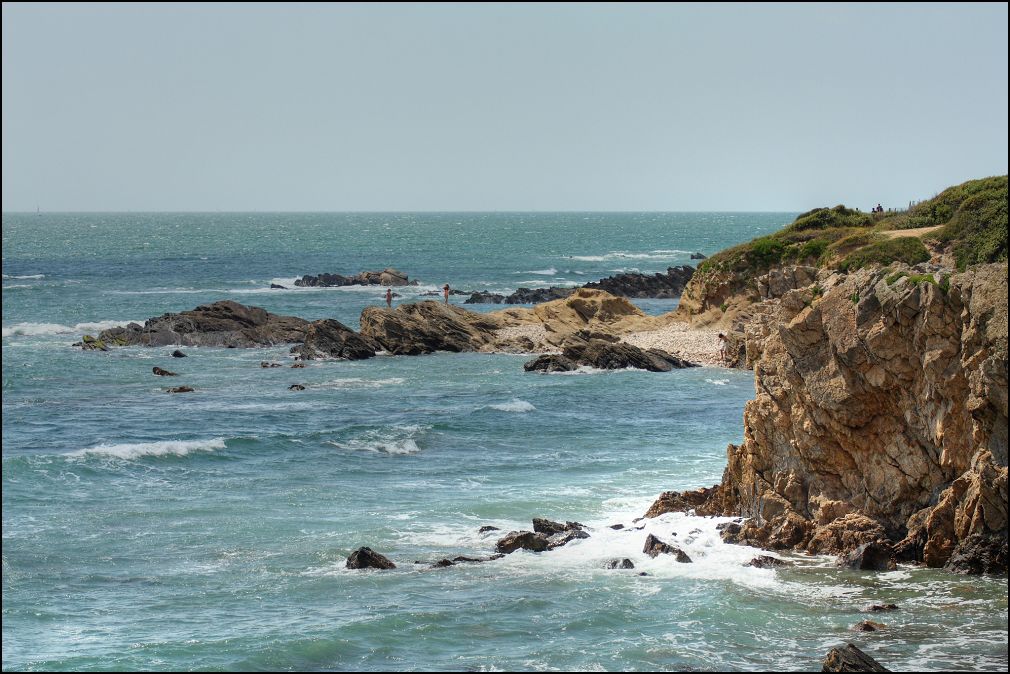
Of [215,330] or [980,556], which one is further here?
[215,330]

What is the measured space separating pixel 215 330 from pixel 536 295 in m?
26.8

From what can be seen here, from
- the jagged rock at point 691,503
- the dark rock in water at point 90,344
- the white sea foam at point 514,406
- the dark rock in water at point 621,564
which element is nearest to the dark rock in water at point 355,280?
the dark rock in water at point 90,344

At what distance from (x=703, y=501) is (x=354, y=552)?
24.4 ft

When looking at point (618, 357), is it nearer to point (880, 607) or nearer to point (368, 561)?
point (368, 561)

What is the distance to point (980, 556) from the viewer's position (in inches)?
750

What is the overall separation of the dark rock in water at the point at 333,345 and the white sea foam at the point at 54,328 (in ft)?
54.0

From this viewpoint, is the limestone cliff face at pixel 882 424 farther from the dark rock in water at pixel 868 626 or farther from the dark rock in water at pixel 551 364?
the dark rock in water at pixel 551 364

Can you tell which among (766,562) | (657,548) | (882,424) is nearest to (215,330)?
(657,548)

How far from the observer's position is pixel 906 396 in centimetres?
2066

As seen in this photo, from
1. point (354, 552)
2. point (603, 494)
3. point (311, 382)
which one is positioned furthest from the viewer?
point (311, 382)

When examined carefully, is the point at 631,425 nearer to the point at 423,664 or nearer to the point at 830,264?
the point at 830,264

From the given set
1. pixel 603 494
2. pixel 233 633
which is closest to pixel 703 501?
pixel 603 494

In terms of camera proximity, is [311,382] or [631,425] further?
[311,382]

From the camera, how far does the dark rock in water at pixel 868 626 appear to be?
17.0m
